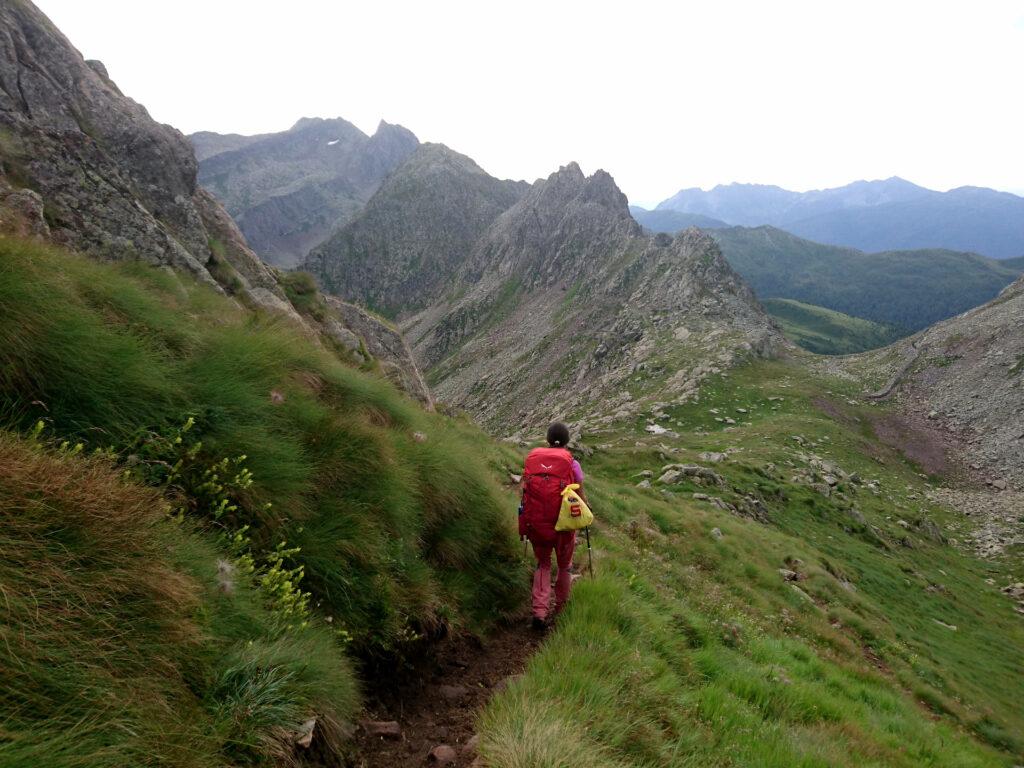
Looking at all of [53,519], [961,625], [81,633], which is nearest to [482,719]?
[81,633]

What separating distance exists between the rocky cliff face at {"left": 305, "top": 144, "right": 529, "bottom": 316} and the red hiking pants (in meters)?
151

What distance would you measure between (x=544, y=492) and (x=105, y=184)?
17.6 metres

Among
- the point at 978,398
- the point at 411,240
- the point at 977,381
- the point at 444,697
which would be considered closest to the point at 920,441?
the point at 978,398

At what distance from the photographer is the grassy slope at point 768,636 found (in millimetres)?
4613

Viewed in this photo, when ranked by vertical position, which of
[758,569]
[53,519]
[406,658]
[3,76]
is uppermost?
[3,76]

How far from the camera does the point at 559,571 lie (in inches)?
274

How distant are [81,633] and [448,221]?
176 metres

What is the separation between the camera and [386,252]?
166375 mm

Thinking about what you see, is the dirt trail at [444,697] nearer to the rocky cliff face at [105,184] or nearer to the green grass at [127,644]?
the green grass at [127,644]

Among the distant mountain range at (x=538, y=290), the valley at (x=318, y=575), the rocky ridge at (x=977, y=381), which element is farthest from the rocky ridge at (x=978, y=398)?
the distant mountain range at (x=538, y=290)

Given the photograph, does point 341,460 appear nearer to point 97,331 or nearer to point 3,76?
point 97,331

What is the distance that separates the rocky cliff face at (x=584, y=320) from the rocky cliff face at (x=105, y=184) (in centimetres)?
2644

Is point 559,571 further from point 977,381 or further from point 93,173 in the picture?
point 977,381

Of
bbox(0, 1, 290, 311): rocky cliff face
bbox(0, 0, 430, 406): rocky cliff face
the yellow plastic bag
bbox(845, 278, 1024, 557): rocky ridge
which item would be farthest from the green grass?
bbox(845, 278, 1024, 557): rocky ridge
